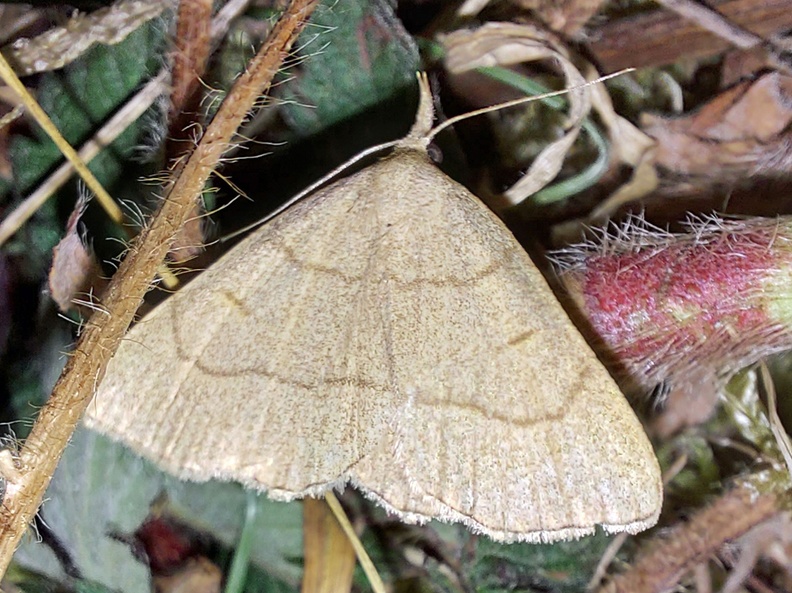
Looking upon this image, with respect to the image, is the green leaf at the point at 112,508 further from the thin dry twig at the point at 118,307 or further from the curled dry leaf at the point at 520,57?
the curled dry leaf at the point at 520,57

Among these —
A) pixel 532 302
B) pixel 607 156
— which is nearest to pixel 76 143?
pixel 532 302

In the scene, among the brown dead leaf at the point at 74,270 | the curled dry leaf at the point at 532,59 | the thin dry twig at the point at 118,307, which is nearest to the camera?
the thin dry twig at the point at 118,307

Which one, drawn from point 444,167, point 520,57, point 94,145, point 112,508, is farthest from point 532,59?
point 112,508

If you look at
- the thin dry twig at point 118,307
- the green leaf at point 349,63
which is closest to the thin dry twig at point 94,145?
the green leaf at point 349,63

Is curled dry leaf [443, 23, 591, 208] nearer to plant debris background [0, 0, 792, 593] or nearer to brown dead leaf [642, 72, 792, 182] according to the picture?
plant debris background [0, 0, 792, 593]

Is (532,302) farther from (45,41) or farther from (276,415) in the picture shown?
(45,41)

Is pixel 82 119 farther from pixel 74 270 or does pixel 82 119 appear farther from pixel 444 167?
pixel 444 167
